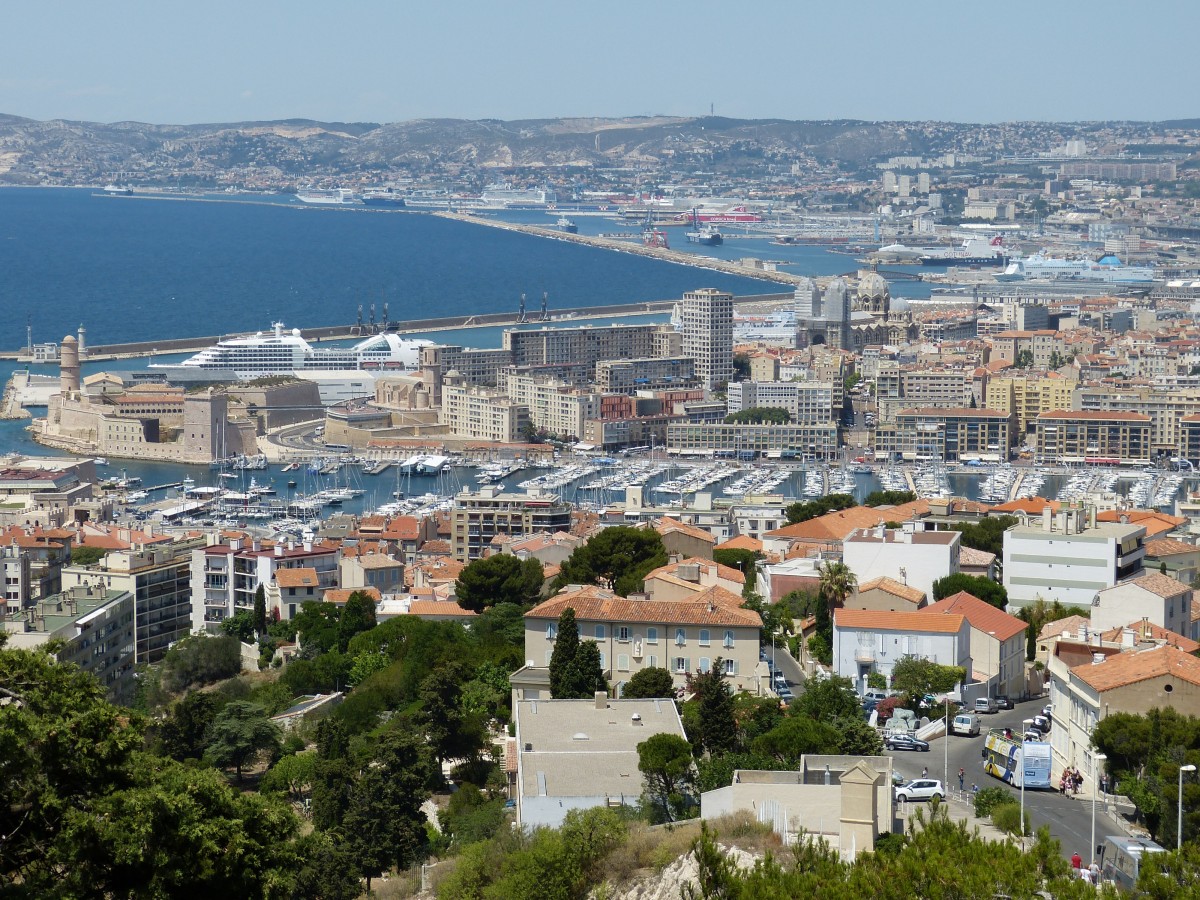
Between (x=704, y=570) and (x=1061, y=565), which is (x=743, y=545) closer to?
(x=704, y=570)

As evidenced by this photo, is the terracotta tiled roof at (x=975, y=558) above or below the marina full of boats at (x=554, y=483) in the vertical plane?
above

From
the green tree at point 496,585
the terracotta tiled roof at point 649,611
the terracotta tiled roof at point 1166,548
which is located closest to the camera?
the terracotta tiled roof at point 649,611

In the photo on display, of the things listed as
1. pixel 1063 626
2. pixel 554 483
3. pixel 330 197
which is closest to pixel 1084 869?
pixel 1063 626

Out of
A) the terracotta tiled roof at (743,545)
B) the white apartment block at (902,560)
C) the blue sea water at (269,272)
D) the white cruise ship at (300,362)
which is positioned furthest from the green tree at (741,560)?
the blue sea water at (269,272)

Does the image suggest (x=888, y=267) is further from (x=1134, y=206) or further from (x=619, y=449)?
(x=619, y=449)

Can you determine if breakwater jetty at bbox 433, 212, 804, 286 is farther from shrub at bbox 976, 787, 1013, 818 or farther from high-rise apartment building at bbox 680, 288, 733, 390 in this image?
shrub at bbox 976, 787, 1013, 818

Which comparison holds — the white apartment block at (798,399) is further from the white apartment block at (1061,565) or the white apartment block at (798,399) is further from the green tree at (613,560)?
the white apartment block at (1061,565)

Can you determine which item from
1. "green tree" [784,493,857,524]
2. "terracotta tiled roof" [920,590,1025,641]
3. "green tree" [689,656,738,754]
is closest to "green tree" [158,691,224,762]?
"green tree" [689,656,738,754]
